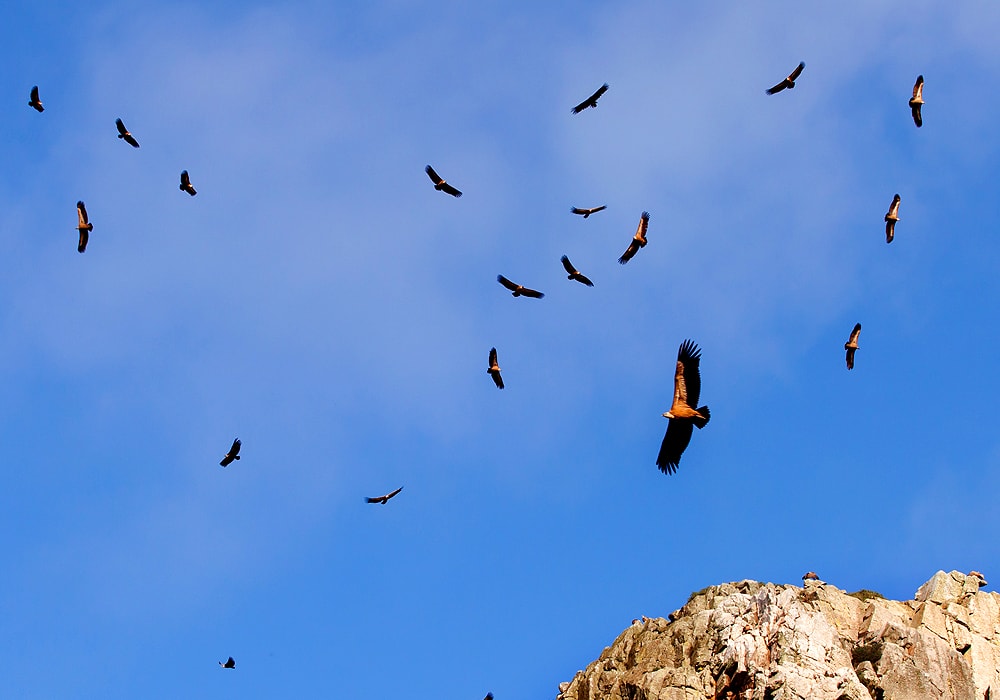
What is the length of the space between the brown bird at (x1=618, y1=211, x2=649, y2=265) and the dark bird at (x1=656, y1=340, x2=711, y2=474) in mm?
3440

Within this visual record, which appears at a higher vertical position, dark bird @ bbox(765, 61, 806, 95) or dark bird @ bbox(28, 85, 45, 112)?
dark bird @ bbox(28, 85, 45, 112)

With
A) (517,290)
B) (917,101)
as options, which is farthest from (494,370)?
(917,101)

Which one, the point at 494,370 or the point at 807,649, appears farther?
the point at 807,649

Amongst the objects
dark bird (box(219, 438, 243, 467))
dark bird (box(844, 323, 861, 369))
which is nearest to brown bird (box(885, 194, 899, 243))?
dark bird (box(844, 323, 861, 369))

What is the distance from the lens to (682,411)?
34969mm

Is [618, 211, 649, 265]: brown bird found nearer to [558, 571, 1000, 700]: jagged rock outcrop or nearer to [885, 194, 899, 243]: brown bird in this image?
[885, 194, 899, 243]: brown bird

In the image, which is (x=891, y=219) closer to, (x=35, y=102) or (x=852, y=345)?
(x=852, y=345)

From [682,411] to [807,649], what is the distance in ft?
70.8

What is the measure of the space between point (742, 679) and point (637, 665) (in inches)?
264

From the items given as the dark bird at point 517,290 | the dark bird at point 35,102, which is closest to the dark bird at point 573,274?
the dark bird at point 517,290

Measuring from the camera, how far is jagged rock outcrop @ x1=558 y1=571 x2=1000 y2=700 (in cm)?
5134

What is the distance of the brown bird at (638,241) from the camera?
3469cm

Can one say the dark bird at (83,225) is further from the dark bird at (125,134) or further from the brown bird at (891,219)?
the brown bird at (891,219)

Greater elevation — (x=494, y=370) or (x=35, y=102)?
(x=35, y=102)
